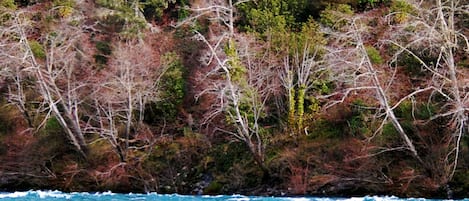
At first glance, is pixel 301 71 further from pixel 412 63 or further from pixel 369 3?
pixel 369 3

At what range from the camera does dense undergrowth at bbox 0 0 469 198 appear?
18.9m

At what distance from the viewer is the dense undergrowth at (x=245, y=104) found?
18875mm

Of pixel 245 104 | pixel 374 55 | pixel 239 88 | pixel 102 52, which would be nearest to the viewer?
pixel 239 88

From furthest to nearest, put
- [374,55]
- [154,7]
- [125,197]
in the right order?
1. [154,7]
2. [374,55]
3. [125,197]

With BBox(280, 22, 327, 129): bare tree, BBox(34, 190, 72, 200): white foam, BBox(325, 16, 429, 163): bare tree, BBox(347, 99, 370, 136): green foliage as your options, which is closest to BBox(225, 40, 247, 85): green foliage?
BBox(280, 22, 327, 129): bare tree

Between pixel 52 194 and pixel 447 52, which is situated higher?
pixel 447 52

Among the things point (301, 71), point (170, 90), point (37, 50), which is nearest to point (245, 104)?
point (301, 71)

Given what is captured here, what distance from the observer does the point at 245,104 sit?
69.9 ft

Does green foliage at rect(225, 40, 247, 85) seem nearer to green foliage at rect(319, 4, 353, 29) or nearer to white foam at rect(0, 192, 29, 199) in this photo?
green foliage at rect(319, 4, 353, 29)

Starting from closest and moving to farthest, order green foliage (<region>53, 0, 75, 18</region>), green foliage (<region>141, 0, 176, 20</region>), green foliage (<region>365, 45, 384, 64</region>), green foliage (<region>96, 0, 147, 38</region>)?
1. green foliage (<region>365, 45, 384, 64</region>)
2. green foliage (<region>96, 0, 147, 38</region>)
3. green foliage (<region>53, 0, 75, 18</region>)
4. green foliage (<region>141, 0, 176, 20</region>)

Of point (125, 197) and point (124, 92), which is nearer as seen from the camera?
point (125, 197)

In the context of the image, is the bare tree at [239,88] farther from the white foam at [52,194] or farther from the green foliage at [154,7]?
the green foliage at [154,7]

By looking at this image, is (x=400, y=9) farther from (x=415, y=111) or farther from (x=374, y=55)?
(x=415, y=111)

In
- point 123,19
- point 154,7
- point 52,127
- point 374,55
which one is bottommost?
point 52,127
